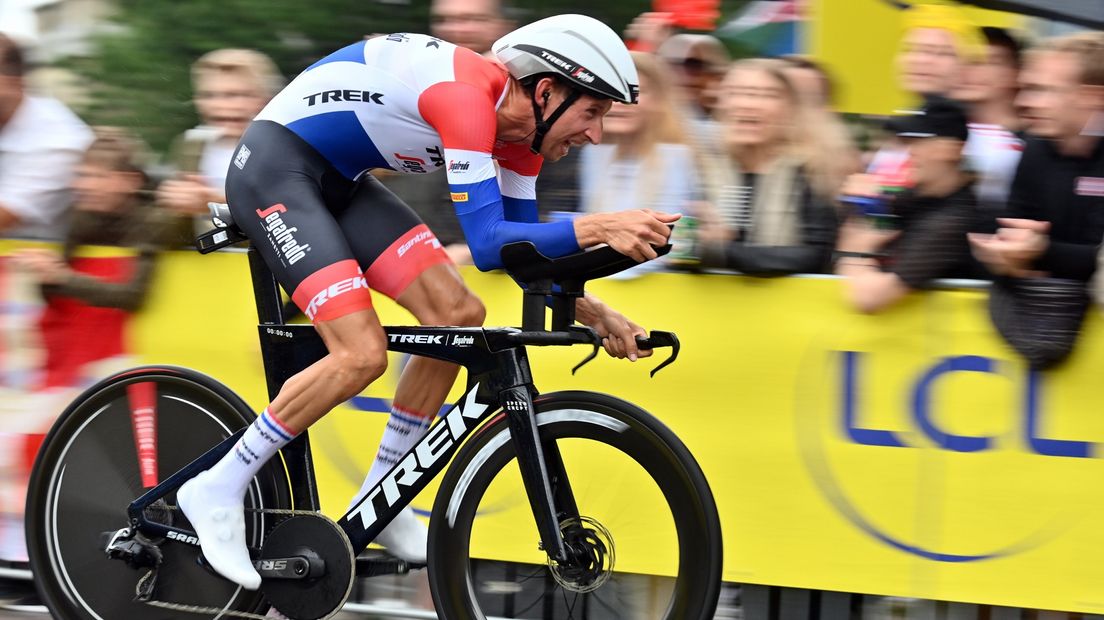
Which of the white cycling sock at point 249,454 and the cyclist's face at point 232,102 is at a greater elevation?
the cyclist's face at point 232,102

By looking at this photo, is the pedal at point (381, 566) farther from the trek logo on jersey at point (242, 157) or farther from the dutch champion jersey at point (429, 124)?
the trek logo on jersey at point (242, 157)

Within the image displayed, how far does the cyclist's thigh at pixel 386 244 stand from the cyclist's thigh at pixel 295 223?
17cm

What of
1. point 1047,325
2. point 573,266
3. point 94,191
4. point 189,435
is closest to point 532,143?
point 573,266

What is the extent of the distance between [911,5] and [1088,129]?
4.47 ft

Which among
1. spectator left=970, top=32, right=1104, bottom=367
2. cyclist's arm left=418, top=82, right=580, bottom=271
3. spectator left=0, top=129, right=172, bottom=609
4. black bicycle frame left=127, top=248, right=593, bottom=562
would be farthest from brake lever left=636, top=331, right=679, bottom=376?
spectator left=0, top=129, right=172, bottom=609

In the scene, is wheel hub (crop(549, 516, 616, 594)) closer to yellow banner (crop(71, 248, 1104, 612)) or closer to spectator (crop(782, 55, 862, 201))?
yellow banner (crop(71, 248, 1104, 612))

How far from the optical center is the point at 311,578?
426cm

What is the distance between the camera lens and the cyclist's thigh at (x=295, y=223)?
13.4ft

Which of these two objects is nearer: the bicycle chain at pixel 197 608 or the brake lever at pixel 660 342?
the brake lever at pixel 660 342

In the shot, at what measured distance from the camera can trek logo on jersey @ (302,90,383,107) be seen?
4.03 metres

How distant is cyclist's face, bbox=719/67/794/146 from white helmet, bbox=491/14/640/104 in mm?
1860

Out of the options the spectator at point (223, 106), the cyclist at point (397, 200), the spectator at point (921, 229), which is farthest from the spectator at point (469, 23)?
the cyclist at point (397, 200)

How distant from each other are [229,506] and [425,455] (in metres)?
0.61

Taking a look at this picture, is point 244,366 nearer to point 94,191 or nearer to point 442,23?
point 94,191
